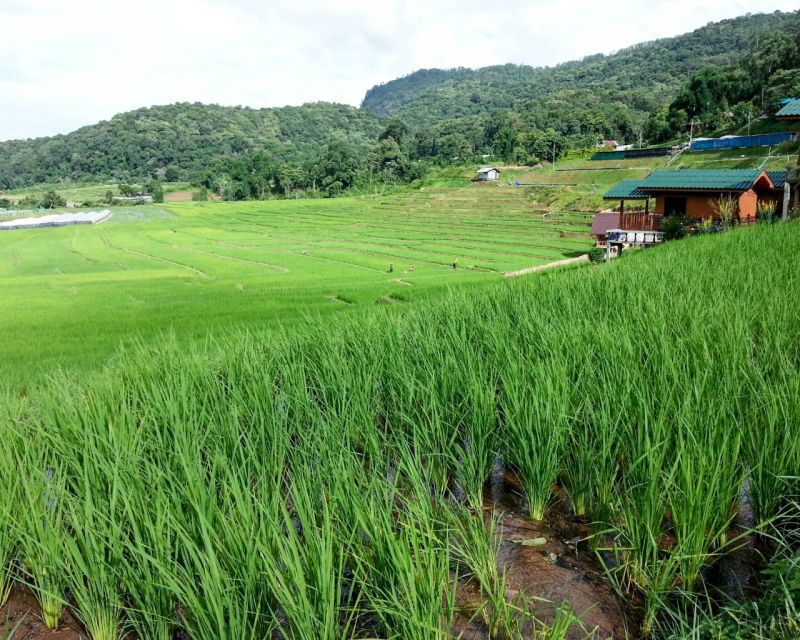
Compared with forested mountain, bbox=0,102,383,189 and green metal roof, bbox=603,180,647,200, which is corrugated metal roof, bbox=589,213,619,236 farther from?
forested mountain, bbox=0,102,383,189

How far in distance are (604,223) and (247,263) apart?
17487mm

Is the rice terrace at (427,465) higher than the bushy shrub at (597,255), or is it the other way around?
the rice terrace at (427,465)

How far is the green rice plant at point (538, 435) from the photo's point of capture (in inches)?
97.2

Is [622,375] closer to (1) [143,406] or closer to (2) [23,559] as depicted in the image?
(1) [143,406]

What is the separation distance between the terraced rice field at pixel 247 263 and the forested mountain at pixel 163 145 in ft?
190

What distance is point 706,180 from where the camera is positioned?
2091 cm

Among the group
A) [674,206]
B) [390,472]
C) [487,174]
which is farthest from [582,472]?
[487,174]

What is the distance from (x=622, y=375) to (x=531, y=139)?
8011cm

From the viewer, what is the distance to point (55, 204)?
247ft

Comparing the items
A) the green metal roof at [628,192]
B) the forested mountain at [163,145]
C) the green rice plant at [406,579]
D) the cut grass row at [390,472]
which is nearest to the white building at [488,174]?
the green metal roof at [628,192]

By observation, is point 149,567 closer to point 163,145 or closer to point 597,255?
point 597,255

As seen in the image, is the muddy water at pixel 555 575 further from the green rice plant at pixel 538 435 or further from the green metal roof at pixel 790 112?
the green metal roof at pixel 790 112

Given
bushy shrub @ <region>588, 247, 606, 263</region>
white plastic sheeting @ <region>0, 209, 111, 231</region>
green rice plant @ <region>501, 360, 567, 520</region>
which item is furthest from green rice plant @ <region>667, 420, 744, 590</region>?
white plastic sheeting @ <region>0, 209, 111, 231</region>

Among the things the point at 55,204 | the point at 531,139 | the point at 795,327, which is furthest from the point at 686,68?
the point at 795,327
